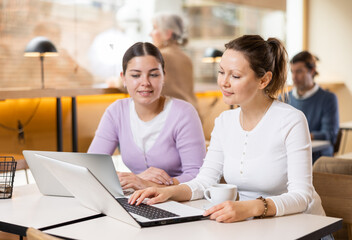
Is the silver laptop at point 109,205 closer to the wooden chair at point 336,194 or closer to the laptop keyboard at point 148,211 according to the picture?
the laptop keyboard at point 148,211

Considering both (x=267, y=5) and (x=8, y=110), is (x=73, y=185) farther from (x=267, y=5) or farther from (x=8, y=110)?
(x=267, y=5)

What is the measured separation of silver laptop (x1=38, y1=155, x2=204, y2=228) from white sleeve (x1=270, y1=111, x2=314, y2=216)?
0.26 meters

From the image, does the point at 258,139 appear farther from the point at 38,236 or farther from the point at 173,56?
the point at 173,56

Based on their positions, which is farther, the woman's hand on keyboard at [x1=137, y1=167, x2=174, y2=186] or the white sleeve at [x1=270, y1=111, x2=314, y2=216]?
the woman's hand on keyboard at [x1=137, y1=167, x2=174, y2=186]

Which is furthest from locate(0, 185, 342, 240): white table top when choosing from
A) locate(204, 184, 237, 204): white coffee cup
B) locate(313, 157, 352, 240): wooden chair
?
locate(313, 157, 352, 240): wooden chair

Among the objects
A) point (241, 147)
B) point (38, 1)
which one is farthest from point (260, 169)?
point (38, 1)

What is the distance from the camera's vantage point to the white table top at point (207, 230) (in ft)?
4.58

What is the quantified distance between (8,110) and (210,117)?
9.10 feet

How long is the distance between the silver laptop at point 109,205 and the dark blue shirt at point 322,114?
2.67 m

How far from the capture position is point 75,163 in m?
1.73

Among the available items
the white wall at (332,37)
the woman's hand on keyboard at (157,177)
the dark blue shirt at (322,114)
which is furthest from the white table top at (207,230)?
the white wall at (332,37)

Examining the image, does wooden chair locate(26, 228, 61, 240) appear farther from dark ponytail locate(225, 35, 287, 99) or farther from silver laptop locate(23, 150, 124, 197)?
dark ponytail locate(225, 35, 287, 99)

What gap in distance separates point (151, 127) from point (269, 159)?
2.28ft

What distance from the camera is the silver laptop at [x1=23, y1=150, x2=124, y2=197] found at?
1.72 metres
